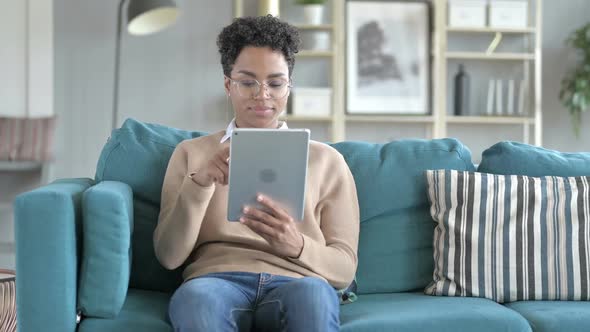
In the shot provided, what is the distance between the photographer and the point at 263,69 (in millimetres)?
2037

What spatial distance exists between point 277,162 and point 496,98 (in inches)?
146

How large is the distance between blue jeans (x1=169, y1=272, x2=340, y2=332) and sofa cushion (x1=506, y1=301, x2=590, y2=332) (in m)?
0.53

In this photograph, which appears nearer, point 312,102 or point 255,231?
point 255,231

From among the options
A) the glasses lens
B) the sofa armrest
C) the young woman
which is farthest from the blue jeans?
the glasses lens

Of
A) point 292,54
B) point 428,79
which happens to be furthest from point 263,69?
point 428,79

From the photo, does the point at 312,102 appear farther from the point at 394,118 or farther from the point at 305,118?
the point at 394,118

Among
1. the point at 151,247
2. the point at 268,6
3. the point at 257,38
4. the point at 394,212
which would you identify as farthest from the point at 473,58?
the point at 151,247

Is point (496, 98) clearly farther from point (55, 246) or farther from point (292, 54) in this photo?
point (55, 246)

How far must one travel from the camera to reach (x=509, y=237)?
2.20m

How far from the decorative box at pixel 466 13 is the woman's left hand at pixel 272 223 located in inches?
140

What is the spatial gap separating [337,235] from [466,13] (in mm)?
3435

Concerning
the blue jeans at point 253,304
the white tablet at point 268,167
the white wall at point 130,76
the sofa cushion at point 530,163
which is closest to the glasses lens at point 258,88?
the white tablet at point 268,167

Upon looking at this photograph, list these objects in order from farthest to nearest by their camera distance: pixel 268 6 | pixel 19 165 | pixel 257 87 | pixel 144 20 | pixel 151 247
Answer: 1. pixel 268 6
2. pixel 144 20
3. pixel 19 165
4. pixel 151 247
5. pixel 257 87

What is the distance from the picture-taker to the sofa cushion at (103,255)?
6.01ft
